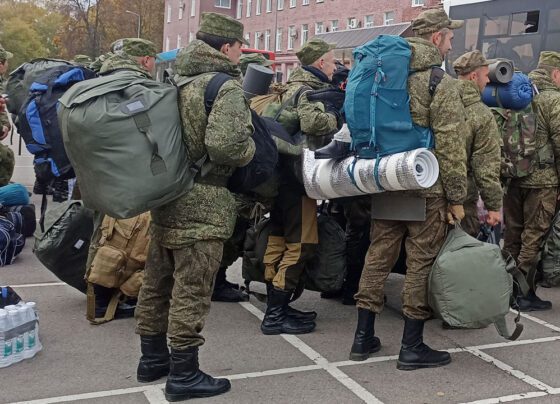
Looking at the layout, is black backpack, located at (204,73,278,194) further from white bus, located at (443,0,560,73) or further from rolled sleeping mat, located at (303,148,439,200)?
white bus, located at (443,0,560,73)

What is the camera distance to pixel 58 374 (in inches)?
163

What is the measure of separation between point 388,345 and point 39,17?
267 ft

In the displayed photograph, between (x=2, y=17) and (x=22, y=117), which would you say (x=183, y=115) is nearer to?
(x=22, y=117)

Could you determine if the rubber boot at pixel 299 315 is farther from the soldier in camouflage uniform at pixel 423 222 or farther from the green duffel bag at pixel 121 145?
the green duffel bag at pixel 121 145

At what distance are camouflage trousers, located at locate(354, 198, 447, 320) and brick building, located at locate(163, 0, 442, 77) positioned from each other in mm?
31978

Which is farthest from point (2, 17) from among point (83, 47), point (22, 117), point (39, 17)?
point (22, 117)

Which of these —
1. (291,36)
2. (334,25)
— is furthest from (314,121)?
(291,36)

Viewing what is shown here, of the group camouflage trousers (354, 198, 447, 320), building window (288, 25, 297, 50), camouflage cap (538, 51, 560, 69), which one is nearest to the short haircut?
camouflage trousers (354, 198, 447, 320)

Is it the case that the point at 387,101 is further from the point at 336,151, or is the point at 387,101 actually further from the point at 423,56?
the point at 336,151

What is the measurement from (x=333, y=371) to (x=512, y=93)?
2.75m

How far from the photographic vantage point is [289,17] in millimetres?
53312

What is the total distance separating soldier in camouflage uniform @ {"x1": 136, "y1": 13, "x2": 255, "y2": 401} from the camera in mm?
3625

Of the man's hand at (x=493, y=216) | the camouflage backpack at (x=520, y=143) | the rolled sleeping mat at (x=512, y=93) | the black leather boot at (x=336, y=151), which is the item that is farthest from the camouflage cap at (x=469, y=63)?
the black leather boot at (x=336, y=151)

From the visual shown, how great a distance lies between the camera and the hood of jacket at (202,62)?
12.5 feet
